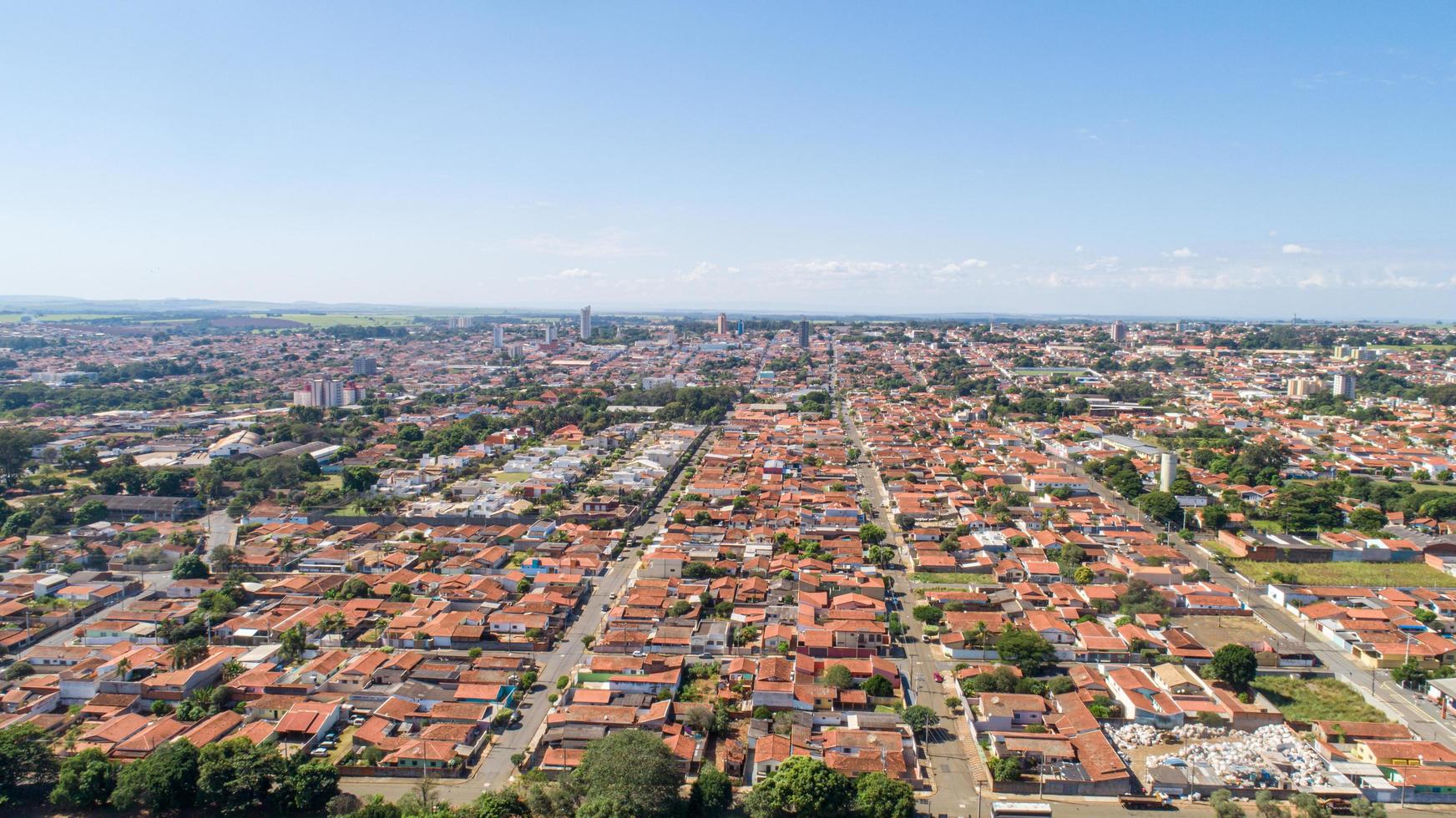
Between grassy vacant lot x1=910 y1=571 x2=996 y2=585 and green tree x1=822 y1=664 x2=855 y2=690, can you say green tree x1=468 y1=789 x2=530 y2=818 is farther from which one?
grassy vacant lot x1=910 y1=571 x2=996 y2=585

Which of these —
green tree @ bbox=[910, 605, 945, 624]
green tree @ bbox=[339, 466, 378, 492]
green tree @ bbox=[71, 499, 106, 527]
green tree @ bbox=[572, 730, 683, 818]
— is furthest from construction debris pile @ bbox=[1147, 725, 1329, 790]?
green tree @ bbox=[71, 499, 106, 527]

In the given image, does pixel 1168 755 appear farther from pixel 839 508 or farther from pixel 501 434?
pixel 501 434

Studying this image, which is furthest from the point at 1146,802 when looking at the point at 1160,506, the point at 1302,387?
the point at 1302,387

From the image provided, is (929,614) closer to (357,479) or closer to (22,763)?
(22,763)

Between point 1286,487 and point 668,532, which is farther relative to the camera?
point 1286,487

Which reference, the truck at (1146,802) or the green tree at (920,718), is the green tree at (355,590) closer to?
the green tree at (920,718)

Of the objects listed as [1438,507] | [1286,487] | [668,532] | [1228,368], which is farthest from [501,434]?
[1228,368]

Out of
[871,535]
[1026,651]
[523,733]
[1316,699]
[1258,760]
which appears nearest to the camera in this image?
[1258,760]
